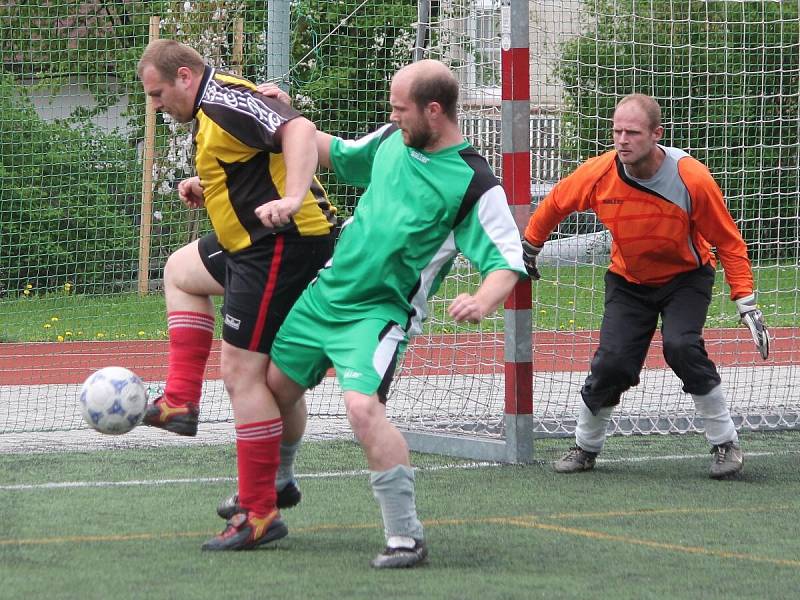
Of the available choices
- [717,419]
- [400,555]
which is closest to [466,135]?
[717,419]

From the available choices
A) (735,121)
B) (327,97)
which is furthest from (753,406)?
(327,97)

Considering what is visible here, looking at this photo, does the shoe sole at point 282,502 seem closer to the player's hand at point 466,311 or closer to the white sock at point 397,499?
the white sock at point 397,499

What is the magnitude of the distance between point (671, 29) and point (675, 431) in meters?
2.73

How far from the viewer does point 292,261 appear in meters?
5.41

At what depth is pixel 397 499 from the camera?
4961 millimetres

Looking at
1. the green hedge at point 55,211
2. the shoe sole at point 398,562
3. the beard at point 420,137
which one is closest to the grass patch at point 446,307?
the green hedge at point 55,211

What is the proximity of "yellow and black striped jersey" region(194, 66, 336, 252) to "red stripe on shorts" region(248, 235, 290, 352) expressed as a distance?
→ 0.07 meters

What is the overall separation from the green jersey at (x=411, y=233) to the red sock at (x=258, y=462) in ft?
1.67

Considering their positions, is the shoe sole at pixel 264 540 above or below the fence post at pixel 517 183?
below

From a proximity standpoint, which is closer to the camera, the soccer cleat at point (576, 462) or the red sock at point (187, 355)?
the red sock at point (187, 355)

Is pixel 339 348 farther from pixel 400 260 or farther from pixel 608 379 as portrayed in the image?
pixel 608 379

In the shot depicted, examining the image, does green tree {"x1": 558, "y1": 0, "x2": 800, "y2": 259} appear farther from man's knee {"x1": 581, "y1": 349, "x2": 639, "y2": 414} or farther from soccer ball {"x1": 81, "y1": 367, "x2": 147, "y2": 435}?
soccer ball {"x1": 81, "y1": 367, "x2": 147, "y2": 435}

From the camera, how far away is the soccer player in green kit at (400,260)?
495cm

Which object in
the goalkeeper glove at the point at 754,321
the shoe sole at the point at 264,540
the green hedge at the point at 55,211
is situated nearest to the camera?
the shoe sole at the point at 264,540
